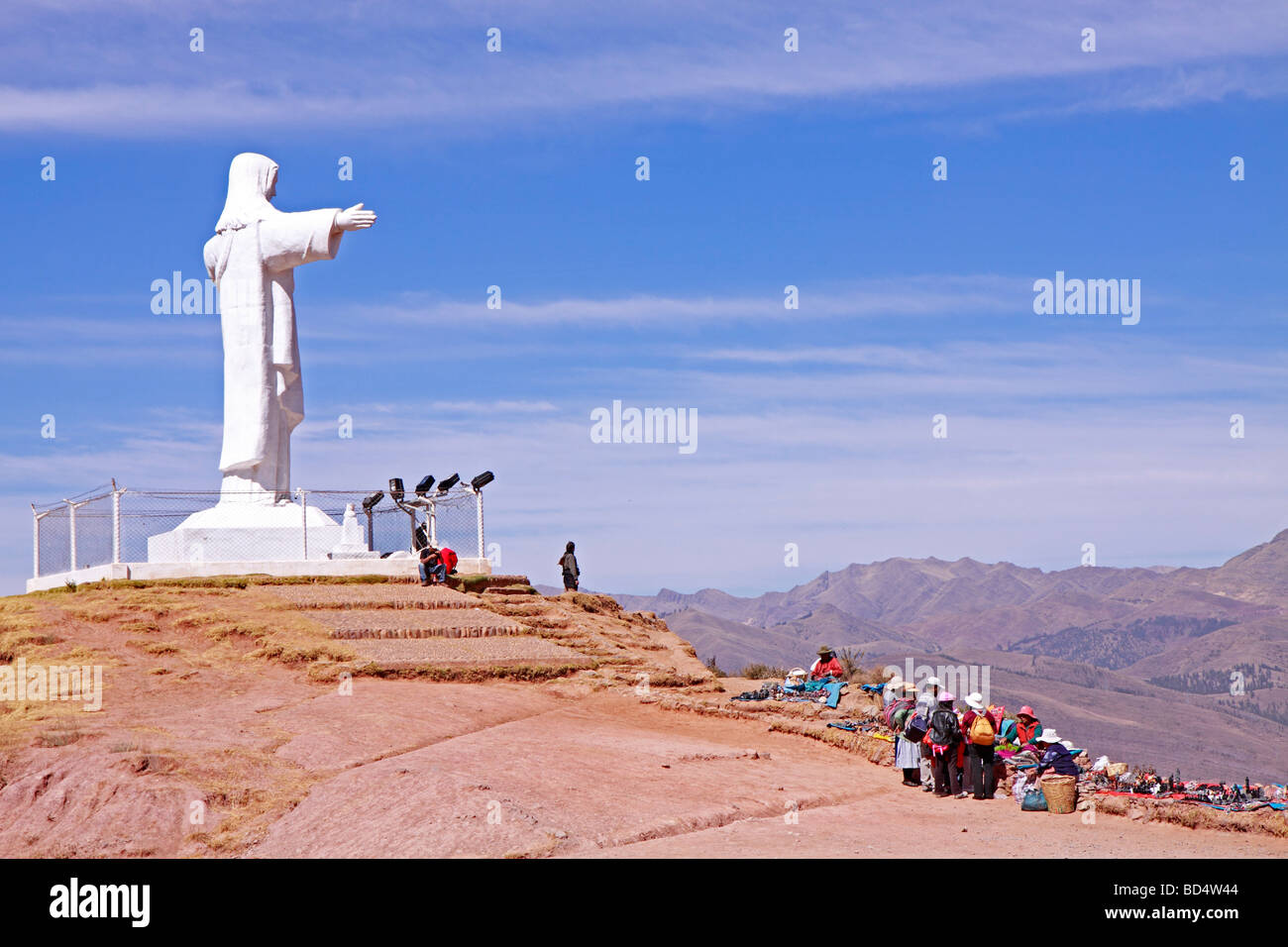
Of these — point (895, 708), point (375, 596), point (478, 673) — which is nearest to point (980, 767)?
point (895, 708)

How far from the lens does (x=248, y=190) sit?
2673 centimetres

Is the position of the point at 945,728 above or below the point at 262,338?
below

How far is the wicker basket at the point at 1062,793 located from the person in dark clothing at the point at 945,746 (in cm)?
123

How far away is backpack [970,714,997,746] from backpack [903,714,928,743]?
0.84 meters

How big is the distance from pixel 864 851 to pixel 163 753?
22.6 feet

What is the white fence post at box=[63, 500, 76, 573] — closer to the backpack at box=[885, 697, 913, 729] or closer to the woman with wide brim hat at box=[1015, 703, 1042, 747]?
the backpack at box=[885, 697, 913, 729]

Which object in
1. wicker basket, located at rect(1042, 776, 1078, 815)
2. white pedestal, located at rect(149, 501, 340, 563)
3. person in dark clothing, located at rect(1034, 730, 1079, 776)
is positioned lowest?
wicker basket, located at rect(1042, 776, 1078, 815)

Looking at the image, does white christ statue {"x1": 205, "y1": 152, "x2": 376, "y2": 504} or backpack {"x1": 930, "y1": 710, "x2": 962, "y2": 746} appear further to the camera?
white christ statue {"x1": 205, "y1": 152, "x2": 376, "y2": 504}

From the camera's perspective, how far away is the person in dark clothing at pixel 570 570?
90.8 feet

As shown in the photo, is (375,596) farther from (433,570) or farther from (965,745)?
(965,745)

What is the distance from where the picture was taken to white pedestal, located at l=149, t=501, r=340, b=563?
24453 millimetres

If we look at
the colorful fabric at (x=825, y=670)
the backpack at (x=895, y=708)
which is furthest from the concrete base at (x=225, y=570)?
the backpack at (x=895, y=708)

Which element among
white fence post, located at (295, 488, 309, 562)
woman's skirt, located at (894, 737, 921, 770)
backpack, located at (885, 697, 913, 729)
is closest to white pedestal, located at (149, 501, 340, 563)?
white fence post, located at (295, 488, 309, 562)

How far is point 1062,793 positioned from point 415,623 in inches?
416
